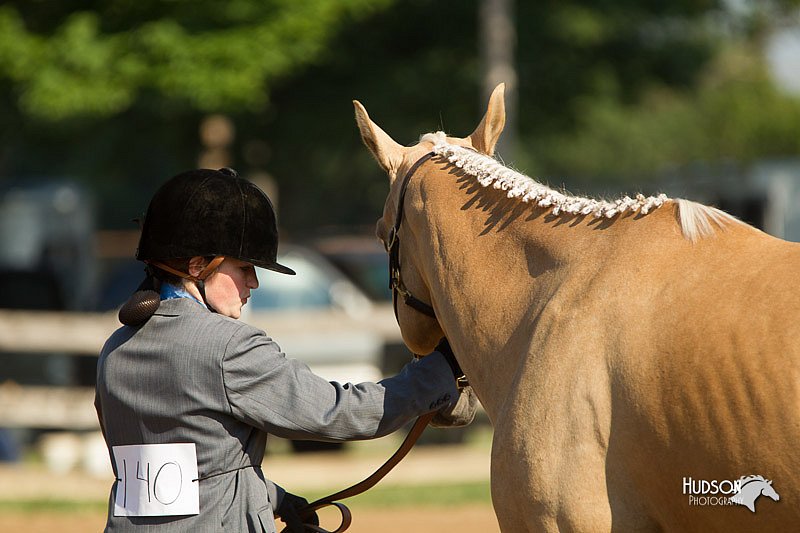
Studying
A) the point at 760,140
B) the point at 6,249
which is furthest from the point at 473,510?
the point at 760,140

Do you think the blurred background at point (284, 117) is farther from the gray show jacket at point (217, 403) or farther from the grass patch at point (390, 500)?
the gray show jacket at point (217, 403)

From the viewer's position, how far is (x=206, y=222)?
2965 millimetres

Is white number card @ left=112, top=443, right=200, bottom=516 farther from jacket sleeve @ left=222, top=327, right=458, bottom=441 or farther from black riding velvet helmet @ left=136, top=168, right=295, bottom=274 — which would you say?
black riding velvet helmet @ left=136, top=168, right=295, bottom=274

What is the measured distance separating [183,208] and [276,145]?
13.7 metres

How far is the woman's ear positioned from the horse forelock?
3.02 feet

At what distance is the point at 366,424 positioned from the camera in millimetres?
3021

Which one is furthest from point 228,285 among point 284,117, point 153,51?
point 284,117

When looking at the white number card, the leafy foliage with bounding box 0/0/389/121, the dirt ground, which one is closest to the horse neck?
the white number card

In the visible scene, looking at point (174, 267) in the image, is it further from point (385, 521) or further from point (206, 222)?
point (385, 521)

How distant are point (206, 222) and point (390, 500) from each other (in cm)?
609

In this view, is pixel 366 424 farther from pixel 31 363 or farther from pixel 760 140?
pixel 760 140

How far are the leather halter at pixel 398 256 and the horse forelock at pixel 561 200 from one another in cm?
11
